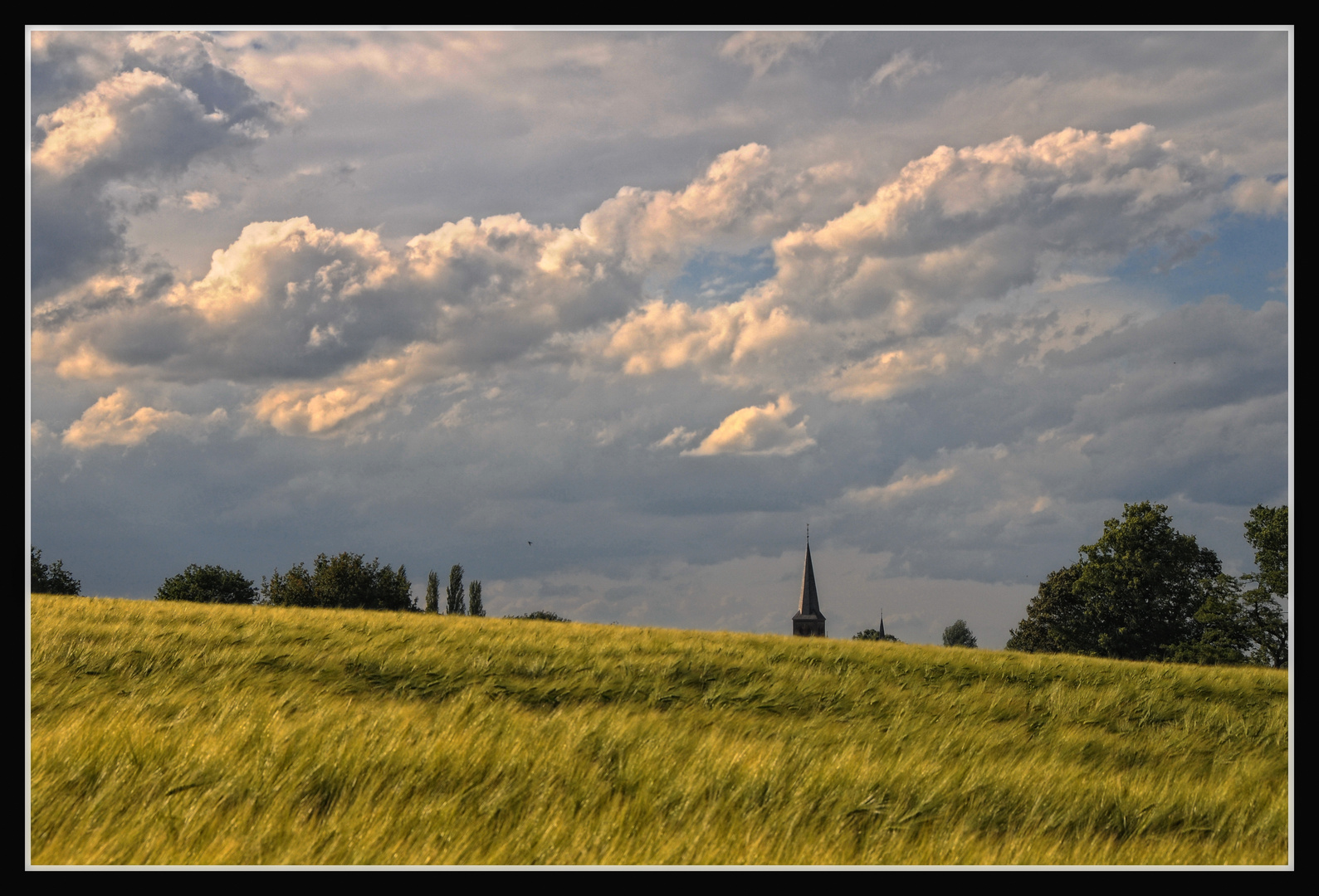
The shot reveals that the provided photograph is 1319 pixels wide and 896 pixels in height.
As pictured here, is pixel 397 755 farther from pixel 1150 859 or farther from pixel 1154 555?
pixel 1154 555

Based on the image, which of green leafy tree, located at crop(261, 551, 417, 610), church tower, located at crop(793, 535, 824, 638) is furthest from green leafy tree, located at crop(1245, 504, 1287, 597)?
church tower, located at crop(793, 535, 824, 638)

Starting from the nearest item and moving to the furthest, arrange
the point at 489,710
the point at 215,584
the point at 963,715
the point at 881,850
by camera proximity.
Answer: the point at 881,850 < the point at 489,710 < the point at 963,715 < the point at 215,584

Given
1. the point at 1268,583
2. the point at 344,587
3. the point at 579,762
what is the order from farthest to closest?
the point at 344,587 → the point at 1268,583 → the point at 579,762

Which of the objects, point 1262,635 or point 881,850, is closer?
point 881,850

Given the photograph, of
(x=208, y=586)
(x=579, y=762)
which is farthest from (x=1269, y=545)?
(x=208, y=586)

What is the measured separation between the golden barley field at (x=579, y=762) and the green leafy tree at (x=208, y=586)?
47.7 metres

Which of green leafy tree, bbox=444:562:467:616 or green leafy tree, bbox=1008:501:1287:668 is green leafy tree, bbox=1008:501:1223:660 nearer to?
green leafy tree, bbox=1008:501:1287:668

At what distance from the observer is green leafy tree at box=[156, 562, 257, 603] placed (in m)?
54.2

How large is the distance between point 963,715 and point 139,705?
343 inches

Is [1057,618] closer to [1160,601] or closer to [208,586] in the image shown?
[1160,601]

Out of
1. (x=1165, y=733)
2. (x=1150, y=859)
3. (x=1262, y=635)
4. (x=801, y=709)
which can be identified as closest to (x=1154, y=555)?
(x=1262, y=635)

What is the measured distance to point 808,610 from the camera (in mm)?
107812

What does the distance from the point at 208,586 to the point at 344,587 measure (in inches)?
449

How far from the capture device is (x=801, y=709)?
10086 millimetres
